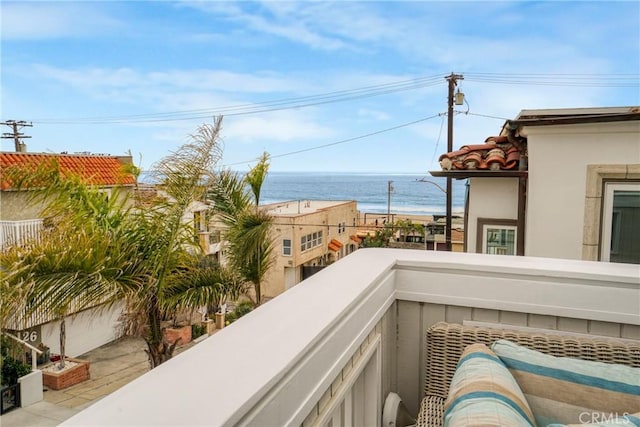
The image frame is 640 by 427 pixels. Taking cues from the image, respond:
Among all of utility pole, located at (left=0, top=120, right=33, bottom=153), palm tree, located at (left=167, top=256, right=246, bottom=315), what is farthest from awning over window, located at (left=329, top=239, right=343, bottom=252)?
palm tree, located at (left=167, top=256, right=246, bottom=315)

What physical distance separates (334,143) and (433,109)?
1046 centimetres

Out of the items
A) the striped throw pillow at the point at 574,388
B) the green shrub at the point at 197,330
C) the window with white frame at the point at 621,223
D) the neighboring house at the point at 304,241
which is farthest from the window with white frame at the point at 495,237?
the neighboring house at the point at 304,241

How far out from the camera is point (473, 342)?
1289 millimetres

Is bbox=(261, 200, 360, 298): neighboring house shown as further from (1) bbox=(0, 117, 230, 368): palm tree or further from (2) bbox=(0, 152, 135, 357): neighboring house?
(1) bbox=(0, 117, 230, 368): palm tree

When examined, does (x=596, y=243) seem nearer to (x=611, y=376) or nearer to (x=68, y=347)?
(x=611, y=376)

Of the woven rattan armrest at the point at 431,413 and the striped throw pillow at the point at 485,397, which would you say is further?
the woven rattan armrest at the point at 431,413

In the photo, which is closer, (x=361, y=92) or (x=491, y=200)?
(x=491, y=200)

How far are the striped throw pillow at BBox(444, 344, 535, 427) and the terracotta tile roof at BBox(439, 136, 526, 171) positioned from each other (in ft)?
10.2

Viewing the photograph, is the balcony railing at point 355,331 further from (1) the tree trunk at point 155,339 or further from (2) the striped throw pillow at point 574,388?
(1) the tree trunk at point 155,339

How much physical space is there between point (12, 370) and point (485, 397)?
8473mm

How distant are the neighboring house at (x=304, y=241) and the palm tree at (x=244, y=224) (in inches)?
Result: 324

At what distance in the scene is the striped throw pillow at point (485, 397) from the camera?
0.83 m

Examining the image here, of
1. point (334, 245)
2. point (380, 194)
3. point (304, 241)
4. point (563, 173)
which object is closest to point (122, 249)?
point (563, 173)

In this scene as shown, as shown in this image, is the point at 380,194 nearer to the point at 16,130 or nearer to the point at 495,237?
the point at 16,130
